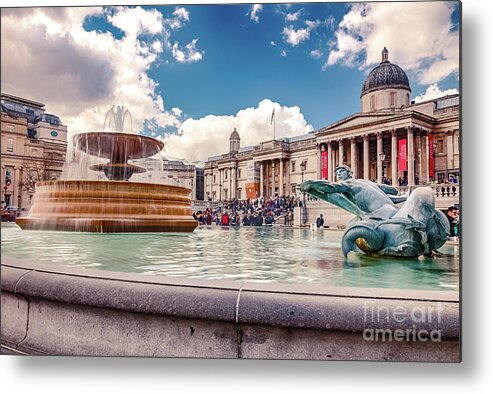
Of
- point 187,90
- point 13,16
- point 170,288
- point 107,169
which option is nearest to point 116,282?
point 170,288

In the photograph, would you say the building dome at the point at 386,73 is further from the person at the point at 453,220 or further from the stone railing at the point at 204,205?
the stone railing at the point at 204,205

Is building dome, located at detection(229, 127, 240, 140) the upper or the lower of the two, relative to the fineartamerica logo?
upper

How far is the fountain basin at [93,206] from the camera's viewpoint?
6035 millimetres

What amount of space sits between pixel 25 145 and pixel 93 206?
1.57 m

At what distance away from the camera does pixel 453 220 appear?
3.32m

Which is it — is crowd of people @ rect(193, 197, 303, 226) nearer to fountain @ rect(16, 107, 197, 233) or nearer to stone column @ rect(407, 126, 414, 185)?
fountain @ rect(16, 107, 197, 233)

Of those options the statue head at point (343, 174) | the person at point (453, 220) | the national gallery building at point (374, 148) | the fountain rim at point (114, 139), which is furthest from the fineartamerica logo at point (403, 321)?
the fountain rim at point (114, 139)

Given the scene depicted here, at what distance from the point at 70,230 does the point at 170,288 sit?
4748 mm

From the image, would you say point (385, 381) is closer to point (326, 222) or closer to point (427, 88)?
point (427, 88)

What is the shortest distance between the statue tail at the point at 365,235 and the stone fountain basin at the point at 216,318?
127 cm

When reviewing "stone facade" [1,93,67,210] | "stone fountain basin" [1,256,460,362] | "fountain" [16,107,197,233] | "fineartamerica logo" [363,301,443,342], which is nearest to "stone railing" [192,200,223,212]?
"fountain" [16,107,197,233]

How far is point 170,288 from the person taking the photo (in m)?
1.93

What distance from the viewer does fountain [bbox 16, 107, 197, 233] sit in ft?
19.8

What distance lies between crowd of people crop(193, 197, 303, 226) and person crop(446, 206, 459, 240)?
217 inches
